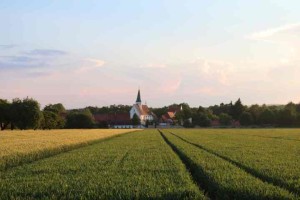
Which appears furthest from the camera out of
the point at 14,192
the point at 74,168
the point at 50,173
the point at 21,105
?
the point at 21,105

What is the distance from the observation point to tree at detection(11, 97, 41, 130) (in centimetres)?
11306

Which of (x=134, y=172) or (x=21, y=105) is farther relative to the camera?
(x=21, y=105)

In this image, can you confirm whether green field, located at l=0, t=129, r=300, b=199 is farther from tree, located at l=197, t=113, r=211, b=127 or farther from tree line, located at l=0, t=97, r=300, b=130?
tree, located at l=197, t=113, r=211, b=127

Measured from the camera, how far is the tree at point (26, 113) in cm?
11306

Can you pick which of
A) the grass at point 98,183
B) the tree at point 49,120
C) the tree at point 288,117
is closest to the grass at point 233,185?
the grass at point 98,183

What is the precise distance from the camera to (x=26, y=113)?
113m

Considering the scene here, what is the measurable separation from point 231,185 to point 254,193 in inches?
63.5

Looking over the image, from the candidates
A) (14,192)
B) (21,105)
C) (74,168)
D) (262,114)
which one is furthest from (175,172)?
(262,114)

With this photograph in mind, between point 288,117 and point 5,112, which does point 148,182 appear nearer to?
point 5,112

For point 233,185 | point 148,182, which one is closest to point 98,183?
point 148,182

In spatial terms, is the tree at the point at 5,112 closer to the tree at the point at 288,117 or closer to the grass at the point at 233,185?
the grass at the point at 233,185

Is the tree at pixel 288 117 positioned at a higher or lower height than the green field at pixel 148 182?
higher

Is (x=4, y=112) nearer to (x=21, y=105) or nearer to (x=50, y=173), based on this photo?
(x=21, y=105)

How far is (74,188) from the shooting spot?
15.7 m
